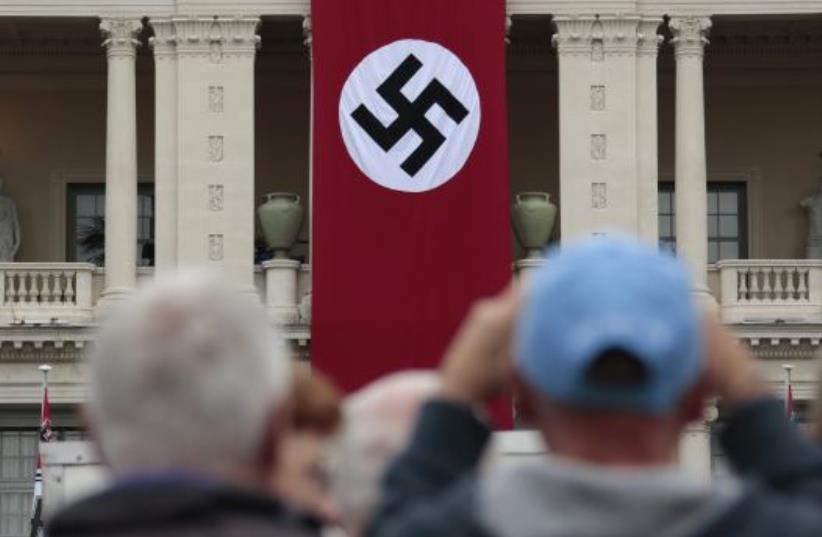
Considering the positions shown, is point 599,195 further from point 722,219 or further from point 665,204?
point 722,219

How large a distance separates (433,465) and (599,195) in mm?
40736

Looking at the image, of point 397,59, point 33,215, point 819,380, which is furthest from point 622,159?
point 819,380

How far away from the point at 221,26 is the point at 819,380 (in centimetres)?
4059

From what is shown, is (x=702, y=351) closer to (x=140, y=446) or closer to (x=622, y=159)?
(x=140, y=446)

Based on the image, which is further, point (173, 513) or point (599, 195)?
point (599, 195)

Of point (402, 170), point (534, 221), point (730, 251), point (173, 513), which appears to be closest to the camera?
point (173, 513)

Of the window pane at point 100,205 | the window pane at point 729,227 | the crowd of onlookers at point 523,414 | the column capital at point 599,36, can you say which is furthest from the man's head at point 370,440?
the window pane at point 729,227

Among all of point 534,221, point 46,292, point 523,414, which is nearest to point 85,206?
point 46,292

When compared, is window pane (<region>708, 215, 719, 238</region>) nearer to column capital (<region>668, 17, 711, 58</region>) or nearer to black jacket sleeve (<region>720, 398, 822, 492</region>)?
column capital (<region>668, 17, 711, 58</region>)

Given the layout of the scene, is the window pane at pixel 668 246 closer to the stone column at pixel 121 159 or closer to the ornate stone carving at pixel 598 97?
the ornate stone carving at pixel 598 97

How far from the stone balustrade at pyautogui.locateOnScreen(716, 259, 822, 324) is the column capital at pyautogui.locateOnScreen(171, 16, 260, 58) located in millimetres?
7962

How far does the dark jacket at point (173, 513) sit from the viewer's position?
17.5 ft

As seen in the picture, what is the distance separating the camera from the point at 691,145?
153 feet

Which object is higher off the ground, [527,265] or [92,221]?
[92,221]
